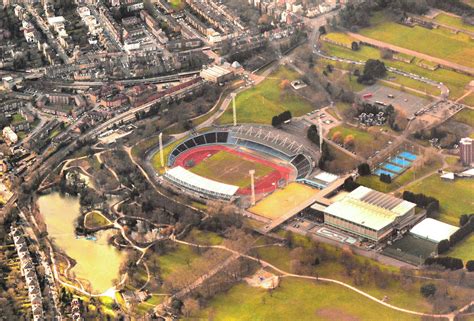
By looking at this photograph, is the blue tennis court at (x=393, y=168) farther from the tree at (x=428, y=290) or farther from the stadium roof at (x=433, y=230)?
the tree at (x=428, y=290)

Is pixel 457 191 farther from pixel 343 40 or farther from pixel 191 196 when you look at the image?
pixel 343 40

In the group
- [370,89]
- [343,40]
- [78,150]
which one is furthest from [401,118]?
[78,150]

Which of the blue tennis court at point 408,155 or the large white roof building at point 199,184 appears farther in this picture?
the blue tennis court at point 408,155

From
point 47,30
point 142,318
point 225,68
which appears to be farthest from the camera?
point 47,30

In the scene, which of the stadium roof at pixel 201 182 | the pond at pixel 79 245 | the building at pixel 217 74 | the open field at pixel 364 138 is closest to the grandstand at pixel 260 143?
the stadium roof at pixel 201 182

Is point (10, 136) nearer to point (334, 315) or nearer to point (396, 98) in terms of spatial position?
point (396, 98)

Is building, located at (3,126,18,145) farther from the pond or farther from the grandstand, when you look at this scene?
the grandstand
